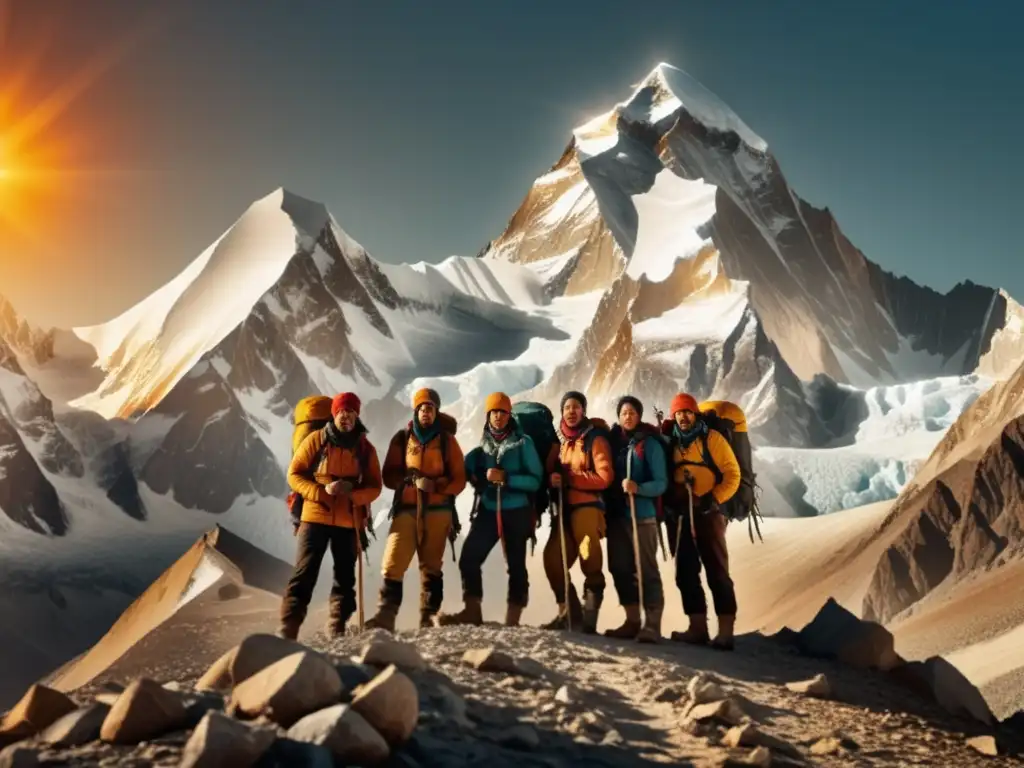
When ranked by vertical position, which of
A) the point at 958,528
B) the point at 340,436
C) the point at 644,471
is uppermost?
the point at 958,528

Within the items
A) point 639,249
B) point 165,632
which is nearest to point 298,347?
point 639,249

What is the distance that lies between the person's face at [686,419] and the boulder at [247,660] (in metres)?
5.51

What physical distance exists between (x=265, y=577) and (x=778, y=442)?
58.1 m

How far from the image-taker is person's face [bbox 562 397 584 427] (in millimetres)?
→ 9680

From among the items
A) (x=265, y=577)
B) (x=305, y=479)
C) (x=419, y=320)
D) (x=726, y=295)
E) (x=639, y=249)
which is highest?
(x=419, y=320)

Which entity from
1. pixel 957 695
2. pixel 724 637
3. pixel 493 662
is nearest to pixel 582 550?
pixel 724 637

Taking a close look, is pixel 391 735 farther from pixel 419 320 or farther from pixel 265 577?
pixel 419 320

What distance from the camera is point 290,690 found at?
4445 mm

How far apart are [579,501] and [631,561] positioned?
2.71 ft

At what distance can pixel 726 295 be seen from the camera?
103 meters

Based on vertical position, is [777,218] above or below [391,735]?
above

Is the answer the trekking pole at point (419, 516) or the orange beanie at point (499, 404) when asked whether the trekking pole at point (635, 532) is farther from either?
the trekking pole at point (419, 516)

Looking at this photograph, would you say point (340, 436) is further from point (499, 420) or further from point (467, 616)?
point (467, 616)

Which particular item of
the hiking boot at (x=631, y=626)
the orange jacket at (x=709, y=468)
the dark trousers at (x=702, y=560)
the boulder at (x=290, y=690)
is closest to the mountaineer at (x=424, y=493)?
the hiking boot at (x=631, y=626)
